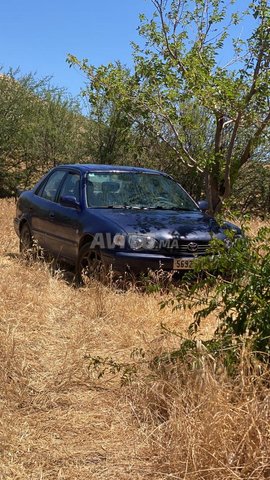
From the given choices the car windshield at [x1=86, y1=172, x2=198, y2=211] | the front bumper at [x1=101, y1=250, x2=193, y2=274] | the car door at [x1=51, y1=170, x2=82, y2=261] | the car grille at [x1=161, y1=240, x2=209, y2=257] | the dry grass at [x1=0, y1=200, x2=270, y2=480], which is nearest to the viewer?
the dry grass at [x1=0, y1=200, x2=270, y2=480]

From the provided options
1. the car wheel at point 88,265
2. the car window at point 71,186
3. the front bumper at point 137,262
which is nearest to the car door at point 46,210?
the car window at point 71,186

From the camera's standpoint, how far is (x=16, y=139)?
2214cm

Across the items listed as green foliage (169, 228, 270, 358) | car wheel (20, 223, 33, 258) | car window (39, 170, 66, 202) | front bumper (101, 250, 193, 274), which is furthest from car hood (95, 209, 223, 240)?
→ green foliage (169, 228, 270, 358)

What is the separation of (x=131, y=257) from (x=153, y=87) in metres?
4.20

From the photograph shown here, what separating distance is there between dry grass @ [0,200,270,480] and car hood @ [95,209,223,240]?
1383 millimetres

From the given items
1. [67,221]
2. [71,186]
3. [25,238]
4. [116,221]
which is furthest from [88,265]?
[25,238]

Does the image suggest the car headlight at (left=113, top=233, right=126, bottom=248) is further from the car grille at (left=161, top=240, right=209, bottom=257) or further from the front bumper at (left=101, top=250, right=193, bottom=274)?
the car grille at (left=161, top=240, right=209, bottom=257)

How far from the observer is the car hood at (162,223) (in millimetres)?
6551

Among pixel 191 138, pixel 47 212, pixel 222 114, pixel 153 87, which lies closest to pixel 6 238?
pixel 47 212

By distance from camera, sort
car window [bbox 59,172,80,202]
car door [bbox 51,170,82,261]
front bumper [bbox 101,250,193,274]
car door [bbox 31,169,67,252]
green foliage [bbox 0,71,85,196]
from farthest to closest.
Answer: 1. green foliage [bbox 0,71,85,196]
2. car door [bbox 31,169,67,252]
3. car window [bbox 59,172,80,202]
4. car door [bbox 51,170,82,261]
5. front bumper [bbox 101,250,193,274]

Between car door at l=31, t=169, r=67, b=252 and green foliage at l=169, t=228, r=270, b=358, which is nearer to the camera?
green foliage at l=169, t=228, r=270, b=358

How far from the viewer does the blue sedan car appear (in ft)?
21.1

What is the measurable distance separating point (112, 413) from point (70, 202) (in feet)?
13.6

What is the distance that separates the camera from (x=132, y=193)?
7555mm
